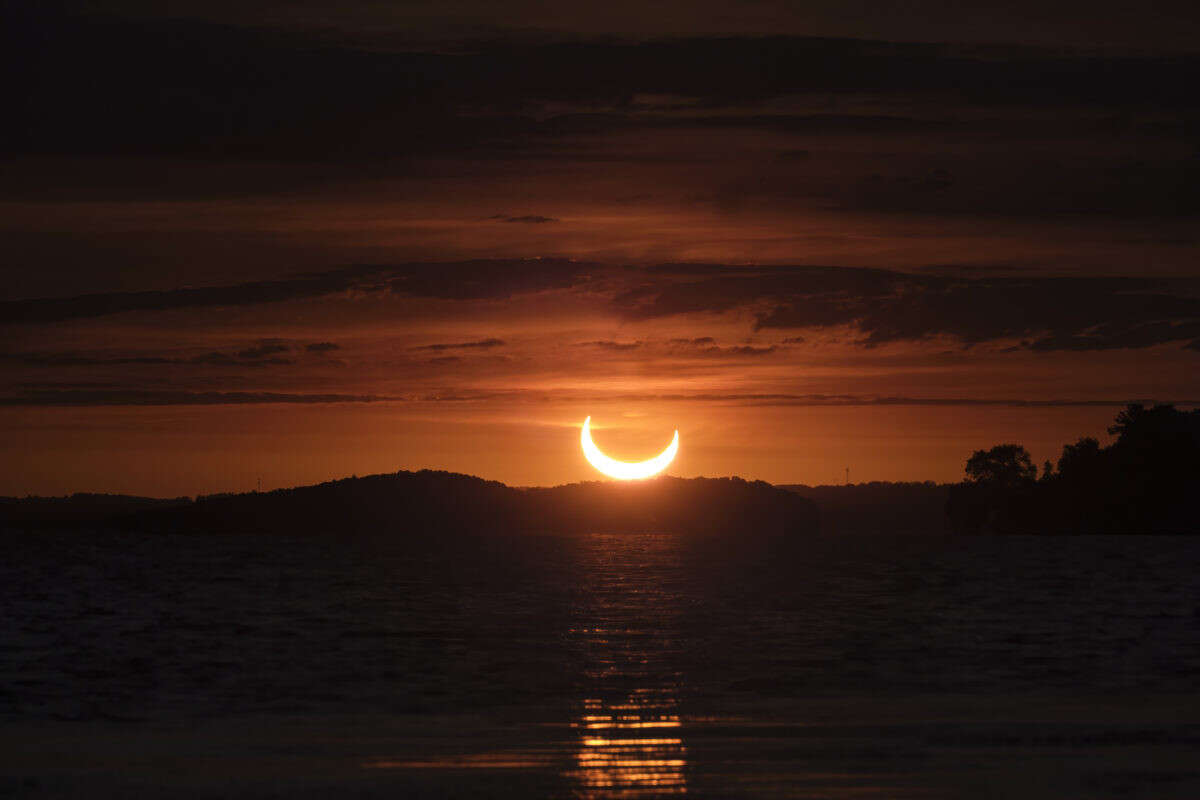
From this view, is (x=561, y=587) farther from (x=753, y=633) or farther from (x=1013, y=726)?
(x=1013, y=726)

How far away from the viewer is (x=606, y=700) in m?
36.7

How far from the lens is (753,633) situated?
195ft

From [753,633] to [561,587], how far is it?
173 ft

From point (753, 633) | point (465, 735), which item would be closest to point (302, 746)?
point (465, 735)

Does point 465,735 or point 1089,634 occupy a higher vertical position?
point 1089,634

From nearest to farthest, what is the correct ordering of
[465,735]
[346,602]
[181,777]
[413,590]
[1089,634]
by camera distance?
[181,777] < [465,735] < [1089,634] < [346,602] < [413,590]

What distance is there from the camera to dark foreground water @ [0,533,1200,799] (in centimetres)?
2495

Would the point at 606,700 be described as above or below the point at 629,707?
above

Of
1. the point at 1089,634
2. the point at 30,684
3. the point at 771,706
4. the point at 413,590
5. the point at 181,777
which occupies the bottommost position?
the point at 181,777

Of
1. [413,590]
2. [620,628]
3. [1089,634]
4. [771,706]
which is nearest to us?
[771,706]

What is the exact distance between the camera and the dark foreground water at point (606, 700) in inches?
982

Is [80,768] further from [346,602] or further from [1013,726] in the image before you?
[346,602]

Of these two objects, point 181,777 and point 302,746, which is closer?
point 181,777

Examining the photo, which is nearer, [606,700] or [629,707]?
[629,707]
